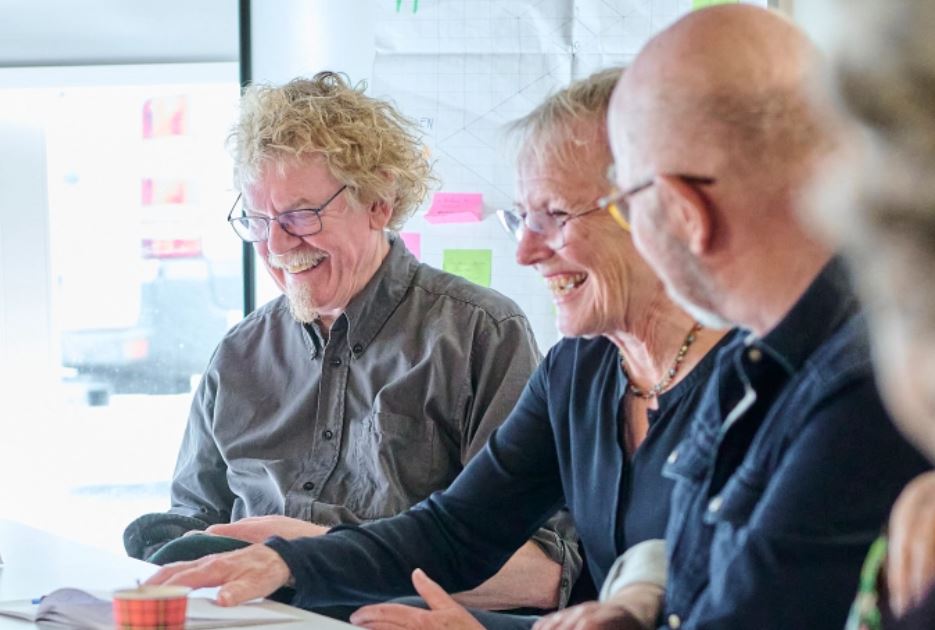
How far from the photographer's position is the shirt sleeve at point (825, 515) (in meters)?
1.22

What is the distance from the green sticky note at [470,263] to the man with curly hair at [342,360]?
358 millimetres

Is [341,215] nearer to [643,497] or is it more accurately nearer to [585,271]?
[585,271]

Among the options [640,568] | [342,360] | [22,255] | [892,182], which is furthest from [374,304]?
[22,255]

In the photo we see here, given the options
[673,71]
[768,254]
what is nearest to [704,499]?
[768,254]

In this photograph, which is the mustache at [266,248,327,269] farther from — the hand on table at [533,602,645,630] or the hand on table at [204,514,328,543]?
the hand on table at [533,602,645,630]

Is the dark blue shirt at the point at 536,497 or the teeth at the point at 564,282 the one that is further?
the teeth at the point at 564,282

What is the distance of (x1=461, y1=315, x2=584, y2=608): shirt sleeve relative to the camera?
2201 millimetres

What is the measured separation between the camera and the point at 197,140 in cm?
438

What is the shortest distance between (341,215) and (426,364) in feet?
1.15

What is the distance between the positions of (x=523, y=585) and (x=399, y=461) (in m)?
0.32

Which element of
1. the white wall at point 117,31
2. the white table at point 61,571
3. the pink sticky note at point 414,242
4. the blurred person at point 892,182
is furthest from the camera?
the white wall at point 117,31

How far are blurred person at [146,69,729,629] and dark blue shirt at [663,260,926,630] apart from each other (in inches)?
14.7

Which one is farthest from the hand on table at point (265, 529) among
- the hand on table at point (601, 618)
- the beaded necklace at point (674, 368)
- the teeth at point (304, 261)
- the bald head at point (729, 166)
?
the bald head at point (729, 166)

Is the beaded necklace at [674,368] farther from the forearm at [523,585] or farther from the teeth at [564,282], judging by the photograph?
the forearm at [523,585]
